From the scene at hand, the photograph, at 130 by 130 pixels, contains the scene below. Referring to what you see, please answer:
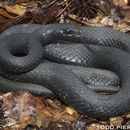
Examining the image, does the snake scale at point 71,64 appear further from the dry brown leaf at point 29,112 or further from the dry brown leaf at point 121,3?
the dry brown leaf at point 121,3

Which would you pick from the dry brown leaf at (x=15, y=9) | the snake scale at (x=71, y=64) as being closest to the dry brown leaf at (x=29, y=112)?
A: the snake scale at (x=71, y=64)

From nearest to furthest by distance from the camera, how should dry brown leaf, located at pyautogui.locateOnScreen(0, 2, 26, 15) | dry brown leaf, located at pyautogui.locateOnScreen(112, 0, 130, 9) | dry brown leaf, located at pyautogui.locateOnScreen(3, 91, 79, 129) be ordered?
dry brown leaf, located at pyautogui.locateOnScreen(3, 91, 79, 129), dry brown leaf, located at pyautogui.locateOnScreen(0, 2, 26, 15), dry brown leaf, located at pyautogui.locateOnScreen(112, 0, 130, 9)

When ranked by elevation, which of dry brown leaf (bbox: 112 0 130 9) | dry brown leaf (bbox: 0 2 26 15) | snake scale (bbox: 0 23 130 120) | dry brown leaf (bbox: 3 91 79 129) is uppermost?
dry brown leaf (bbox: 112 0 130 9)

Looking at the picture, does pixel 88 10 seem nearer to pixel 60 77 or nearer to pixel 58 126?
pixel 60 77

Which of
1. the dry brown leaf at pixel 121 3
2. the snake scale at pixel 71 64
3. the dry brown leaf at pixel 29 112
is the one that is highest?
the dry brown leaf at pixel 121 3

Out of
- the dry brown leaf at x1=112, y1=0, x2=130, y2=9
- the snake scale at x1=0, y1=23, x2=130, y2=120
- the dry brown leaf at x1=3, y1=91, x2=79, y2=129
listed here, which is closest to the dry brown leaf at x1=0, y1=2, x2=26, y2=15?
the snake scale at x1=0, y1=23, x2=130, y2=120

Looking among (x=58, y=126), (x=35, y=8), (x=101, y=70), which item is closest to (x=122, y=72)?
(x=101, y=70)

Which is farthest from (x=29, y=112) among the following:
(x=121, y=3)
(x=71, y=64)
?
(x=121, y=3)

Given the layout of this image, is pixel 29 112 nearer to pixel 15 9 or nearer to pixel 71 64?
pixel 71 64

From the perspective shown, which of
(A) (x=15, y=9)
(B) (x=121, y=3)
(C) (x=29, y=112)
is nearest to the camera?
(C) (x=29, y=112)

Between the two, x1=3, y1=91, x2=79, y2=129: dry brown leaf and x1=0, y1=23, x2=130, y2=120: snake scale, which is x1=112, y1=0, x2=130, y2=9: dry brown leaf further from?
x1=3, y1=91, x2=79, y2=129: dry brown leaf
